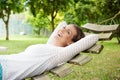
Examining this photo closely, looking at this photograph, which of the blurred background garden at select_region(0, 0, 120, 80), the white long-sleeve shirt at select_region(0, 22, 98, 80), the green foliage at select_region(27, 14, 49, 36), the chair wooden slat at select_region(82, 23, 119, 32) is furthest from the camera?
the green foliage at select_region(27, 14, 49, 36)

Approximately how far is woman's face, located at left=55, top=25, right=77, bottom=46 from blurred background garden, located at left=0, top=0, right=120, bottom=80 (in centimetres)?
125

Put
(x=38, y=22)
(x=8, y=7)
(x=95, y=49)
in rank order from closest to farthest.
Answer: (x=95, y=49) < (x=8, y=7) < (x=38, y=22)

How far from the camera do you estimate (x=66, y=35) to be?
4.97 meters

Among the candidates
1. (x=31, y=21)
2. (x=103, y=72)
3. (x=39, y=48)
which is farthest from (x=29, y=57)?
(x=31, y=21)

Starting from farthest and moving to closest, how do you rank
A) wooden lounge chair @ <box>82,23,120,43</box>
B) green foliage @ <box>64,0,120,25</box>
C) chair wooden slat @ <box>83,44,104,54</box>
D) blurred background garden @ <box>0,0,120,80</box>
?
green foliage @ <box>64,0,120,25</box> → blurred background garden @ <box>0,0,120,80</box> → wooden lounge chair @ <box>82,23,120,43</box> → chair wooden slat @ <box>83,44,104,54</box>

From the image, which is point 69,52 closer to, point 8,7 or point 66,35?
point 66,35

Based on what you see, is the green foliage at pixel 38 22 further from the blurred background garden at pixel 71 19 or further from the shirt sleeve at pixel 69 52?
the shirt sleeve at pixel 69 52

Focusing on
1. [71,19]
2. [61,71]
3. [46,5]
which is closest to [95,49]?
[61,71]

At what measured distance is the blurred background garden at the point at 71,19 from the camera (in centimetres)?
1030

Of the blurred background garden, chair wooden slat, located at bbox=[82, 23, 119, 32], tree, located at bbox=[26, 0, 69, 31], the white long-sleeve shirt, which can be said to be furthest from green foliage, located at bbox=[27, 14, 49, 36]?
the white long-sleeve shirt

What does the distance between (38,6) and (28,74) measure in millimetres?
24801

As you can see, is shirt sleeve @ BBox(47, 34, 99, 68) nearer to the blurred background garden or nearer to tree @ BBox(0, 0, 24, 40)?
the blurred background garden

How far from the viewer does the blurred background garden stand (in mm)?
10300

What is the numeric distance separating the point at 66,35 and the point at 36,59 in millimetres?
779
